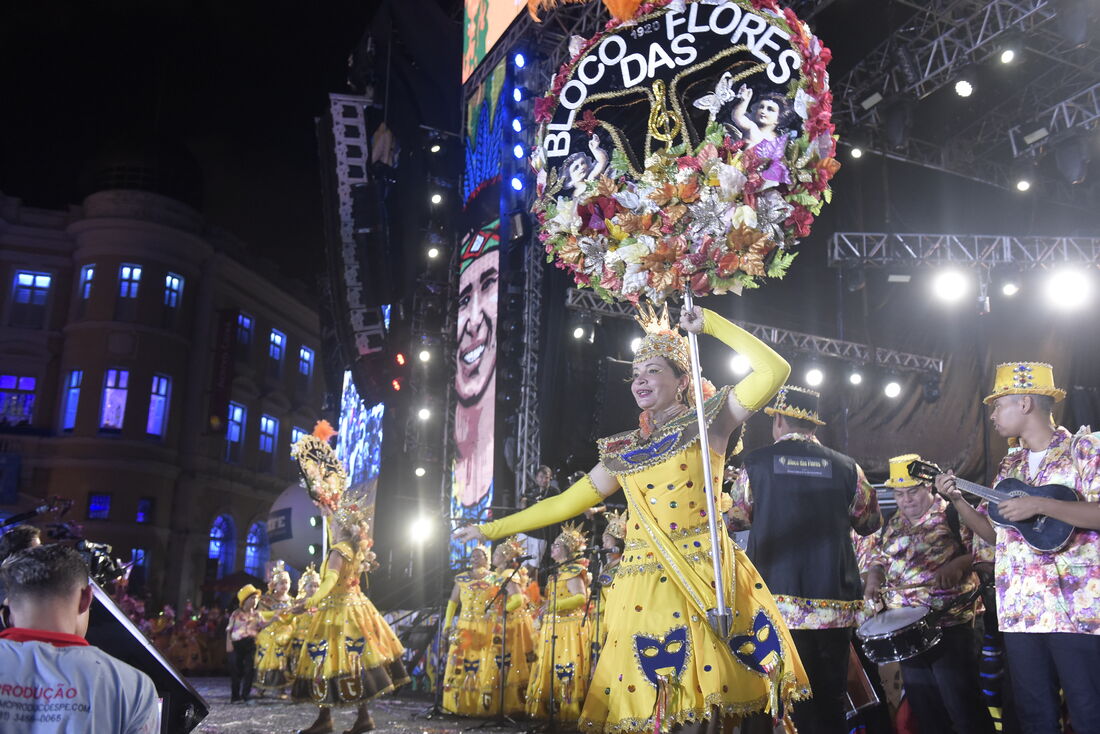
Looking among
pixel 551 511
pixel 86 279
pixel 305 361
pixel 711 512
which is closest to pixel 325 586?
pixel 551 511

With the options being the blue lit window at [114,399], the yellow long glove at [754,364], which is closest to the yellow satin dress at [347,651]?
the yellow long glove at [754,364]

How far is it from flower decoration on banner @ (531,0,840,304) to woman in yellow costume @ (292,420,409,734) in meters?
5.71

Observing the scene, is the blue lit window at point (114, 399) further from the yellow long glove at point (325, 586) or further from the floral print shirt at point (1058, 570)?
the floral print shirt at point (1058, 570)

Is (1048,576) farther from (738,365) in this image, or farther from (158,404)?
(158,404)

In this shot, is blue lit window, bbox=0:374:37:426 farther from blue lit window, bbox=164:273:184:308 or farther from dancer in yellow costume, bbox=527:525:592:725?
dancer in yellow costume, bbox=527:525:592:725

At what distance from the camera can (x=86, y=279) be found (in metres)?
33.1

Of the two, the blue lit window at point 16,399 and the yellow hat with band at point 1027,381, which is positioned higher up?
the blue lit window at point 16,399

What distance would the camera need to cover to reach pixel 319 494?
32.0 feet

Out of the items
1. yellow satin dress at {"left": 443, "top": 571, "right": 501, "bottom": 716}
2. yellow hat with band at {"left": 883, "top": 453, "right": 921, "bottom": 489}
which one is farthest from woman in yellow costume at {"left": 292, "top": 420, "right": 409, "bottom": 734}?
yellow hat with band at {"left": 883, "top": 453, "right": 921, "bottom": 489}

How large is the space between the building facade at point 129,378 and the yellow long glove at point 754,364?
30.5 meters

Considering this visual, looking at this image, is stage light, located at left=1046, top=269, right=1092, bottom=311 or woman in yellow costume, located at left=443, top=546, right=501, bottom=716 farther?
stage light, located at left=1046, top=269, right=1092, bottom=311

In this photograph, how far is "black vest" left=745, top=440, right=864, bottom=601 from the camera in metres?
5.25

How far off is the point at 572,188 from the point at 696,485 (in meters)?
1.70

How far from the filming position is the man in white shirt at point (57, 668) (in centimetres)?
282
